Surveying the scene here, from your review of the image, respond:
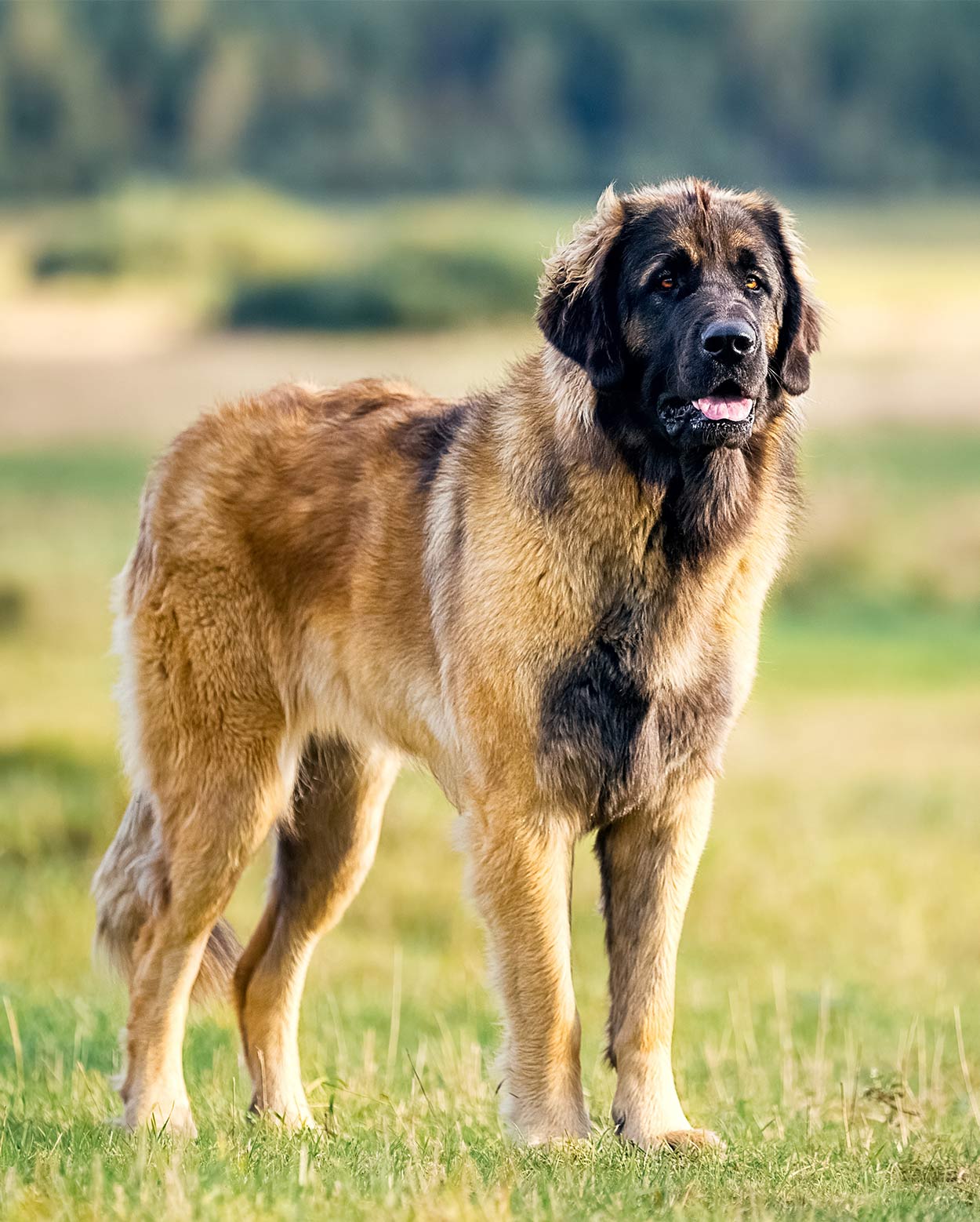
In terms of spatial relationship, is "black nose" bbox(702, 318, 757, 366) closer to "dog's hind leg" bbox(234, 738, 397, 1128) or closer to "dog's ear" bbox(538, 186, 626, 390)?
"dog's ear" bbox(538, 186, 626, 390)

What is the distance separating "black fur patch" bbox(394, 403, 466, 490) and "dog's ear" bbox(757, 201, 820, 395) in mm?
889

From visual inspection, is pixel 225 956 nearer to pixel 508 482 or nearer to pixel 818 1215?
pixel 508 482

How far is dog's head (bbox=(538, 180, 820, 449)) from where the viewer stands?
3.95 m

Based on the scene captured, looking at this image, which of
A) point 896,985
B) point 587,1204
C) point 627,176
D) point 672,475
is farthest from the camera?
point 896,985

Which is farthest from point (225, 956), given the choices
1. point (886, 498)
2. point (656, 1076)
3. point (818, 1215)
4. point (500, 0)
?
point (500, 0)

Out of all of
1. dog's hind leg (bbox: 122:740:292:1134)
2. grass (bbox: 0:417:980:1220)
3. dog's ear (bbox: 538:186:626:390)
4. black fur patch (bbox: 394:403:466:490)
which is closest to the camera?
grass (bbox: 0:417:980:1220)

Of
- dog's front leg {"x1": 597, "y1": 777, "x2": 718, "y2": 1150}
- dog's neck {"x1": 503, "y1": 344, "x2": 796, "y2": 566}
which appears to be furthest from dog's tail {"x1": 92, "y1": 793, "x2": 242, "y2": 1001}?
dog's neck {"x1": 503, "y1": 344, "x2": 796, "y2": 566}

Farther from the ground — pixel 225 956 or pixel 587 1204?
pixel 587 1204

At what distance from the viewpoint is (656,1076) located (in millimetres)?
4281

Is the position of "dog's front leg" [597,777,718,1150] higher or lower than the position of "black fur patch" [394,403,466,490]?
lower

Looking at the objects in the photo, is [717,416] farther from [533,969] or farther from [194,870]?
[194,870]

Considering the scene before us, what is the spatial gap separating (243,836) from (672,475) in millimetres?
1620

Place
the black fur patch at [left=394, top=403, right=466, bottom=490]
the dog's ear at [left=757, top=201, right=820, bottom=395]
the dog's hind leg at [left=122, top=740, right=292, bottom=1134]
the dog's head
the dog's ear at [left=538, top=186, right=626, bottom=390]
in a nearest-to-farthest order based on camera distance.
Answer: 1. the dog's head
2. the dog's ear at [left=538, top=186, right=626, bottom=390]
3. the dog's ear at [left=757, top=201, right=820, bottom=395]
4. the black fur patch at [left=394, top=403, right=466, bottom=490]
5. the dog's hind leg at [left=122, top=740, right=292, bottom=1134]

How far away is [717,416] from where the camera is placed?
3.96m
